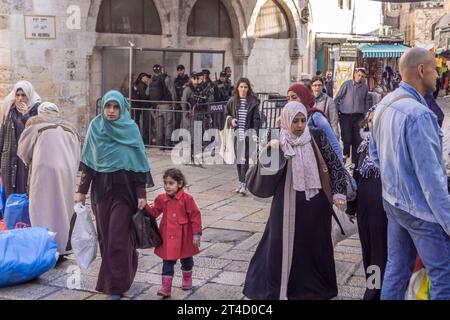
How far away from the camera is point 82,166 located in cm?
568

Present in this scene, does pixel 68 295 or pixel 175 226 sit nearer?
pixel 175 226

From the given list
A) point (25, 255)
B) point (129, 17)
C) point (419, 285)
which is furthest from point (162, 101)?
point (419, 285)

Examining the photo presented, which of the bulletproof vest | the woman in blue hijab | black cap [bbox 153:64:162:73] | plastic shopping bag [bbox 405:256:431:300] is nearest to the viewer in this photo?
plastic shopping bag [bbox 405:256:431:300]

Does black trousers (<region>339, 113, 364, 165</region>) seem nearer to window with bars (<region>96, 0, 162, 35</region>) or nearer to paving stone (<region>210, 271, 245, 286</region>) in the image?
window with bars (<region>96, 0, 162, 35</region>)

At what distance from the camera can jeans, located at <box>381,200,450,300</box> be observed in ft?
12.9

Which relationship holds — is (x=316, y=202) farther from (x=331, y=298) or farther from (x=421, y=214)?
(x=421, y=214)

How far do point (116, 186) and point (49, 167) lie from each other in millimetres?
1246

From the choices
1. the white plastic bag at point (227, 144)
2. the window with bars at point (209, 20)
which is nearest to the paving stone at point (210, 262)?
Result: the white plastic bag at point (227, 144)

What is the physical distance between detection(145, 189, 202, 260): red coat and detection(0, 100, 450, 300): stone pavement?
357mm

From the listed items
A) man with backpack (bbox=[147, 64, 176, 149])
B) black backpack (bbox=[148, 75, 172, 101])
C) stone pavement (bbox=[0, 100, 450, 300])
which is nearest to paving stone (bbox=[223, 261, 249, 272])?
stone pavement (bbox=[0, 100, 450, 300])

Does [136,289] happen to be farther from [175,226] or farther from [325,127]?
[325,127]

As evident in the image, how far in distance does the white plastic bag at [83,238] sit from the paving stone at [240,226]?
2540 mm

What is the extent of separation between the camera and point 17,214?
6680 millimetres

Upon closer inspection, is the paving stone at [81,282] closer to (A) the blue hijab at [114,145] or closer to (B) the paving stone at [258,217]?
(A) the blue hijab at [114,145]
